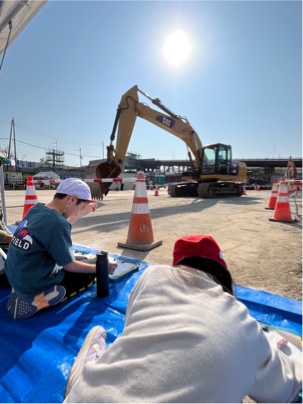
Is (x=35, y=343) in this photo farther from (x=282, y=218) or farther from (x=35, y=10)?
(x=282, y=218)

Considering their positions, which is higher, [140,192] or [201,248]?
[140,192]

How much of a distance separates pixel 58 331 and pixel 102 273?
58 cm

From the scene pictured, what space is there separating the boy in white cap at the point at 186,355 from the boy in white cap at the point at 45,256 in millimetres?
996

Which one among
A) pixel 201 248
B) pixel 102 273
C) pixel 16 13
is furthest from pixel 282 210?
pixel 16 13

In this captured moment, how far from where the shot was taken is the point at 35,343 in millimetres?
1653

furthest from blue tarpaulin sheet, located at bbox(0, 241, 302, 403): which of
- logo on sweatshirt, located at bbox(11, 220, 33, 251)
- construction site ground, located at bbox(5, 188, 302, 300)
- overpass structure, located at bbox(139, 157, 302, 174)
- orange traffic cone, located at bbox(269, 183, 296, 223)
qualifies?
overpass structure, located at bbox(139, 157, 302, 174)

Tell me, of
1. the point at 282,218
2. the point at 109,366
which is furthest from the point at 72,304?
the point at 282,218

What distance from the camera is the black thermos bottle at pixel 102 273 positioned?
2186mm

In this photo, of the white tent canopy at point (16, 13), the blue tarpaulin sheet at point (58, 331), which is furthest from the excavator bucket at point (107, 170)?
the blue tarpaulin sheet at point (58, 331)

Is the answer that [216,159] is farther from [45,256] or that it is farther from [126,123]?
[45,256]

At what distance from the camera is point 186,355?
0.74 m

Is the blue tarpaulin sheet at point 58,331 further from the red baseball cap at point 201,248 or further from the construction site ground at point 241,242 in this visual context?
the red baseball cap at point 201,248

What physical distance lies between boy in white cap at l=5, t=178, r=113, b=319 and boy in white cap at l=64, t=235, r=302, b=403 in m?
1.00

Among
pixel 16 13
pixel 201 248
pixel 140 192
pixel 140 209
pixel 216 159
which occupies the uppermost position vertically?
pixel 16 13
